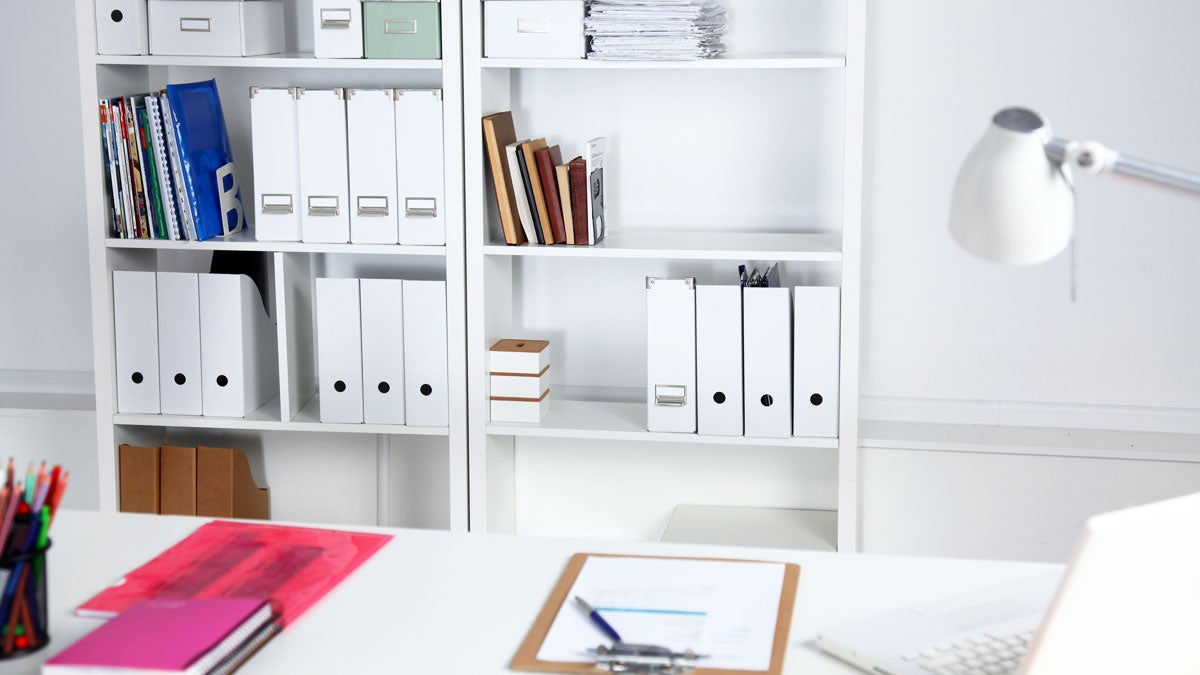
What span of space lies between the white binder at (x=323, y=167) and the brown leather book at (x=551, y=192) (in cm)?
43

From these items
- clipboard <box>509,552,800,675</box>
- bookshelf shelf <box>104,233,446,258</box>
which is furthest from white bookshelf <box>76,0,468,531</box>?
clipboard <box>509,552,800,675</box>

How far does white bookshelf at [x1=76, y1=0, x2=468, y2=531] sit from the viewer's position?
2738 mm

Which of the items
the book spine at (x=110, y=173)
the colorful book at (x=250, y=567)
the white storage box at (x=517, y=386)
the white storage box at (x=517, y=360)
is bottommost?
the colorful book at (x=250, y=567)

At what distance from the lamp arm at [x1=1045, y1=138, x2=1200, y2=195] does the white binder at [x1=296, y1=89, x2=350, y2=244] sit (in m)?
1.98

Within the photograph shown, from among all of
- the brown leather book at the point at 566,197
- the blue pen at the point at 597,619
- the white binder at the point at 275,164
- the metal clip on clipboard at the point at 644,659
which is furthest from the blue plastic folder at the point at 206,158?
the metal clip on clipboard at the point at 644,659

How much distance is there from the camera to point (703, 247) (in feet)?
8.88

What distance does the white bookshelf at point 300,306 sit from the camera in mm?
2738

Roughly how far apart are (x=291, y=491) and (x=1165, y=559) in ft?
8.28

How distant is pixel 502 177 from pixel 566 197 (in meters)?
0.14

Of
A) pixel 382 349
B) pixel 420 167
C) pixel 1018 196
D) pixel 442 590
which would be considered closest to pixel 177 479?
pixel 382 349

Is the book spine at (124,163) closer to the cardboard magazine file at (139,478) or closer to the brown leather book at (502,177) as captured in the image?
the cardboard magazine file at (139,478)

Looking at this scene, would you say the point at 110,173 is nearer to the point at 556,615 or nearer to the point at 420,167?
the point at 420,167

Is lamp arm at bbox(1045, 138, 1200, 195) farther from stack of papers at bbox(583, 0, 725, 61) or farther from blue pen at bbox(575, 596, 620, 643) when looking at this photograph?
stack of papers at bbox(583, 0, 725, 61)

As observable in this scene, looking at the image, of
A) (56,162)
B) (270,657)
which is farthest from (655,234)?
(270,657)
